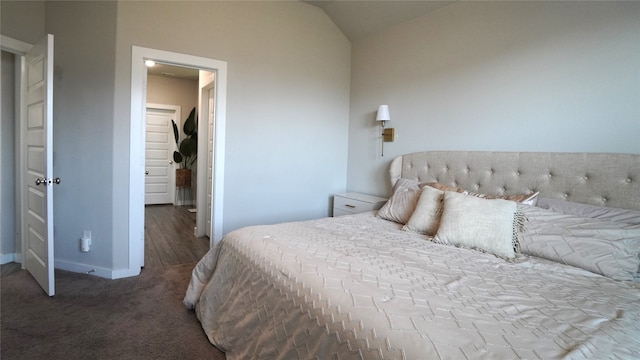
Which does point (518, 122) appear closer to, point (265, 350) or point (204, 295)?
point (265, 350)

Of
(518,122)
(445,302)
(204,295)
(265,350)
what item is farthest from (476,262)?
(204,295)

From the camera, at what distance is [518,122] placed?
95.3 inches

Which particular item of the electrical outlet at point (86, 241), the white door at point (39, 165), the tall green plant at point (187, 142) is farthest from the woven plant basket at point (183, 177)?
the electrical outlet at point (86, 241)

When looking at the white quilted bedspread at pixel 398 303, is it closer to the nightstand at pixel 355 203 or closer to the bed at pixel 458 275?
the bed at pixel 458 275

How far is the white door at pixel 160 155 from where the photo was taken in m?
6.39

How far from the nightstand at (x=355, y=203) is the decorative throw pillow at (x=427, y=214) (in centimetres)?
92

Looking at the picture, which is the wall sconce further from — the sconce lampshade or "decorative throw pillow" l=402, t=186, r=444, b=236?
"decorative throw pillow" l=402, t=186, r=444, b=236

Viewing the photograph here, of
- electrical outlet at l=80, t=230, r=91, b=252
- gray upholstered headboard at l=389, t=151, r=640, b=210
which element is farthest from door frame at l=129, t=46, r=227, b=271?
gray upholstered headboard at l=389, t=151, r=640, b=210

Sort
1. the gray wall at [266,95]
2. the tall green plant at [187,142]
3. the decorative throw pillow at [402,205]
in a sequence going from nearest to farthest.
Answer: the decorative throw pillow at [402,205] → the gray wall at [266,95] → the tall green plant at [187,142]

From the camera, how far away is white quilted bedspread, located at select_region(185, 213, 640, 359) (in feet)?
3.10

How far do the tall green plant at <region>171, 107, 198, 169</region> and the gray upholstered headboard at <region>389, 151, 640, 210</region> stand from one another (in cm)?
466

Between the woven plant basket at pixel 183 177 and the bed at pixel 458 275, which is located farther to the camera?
the woven plant basket at pixel 183 177

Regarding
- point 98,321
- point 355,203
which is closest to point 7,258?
point 98,321

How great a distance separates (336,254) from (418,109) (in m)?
2.07
